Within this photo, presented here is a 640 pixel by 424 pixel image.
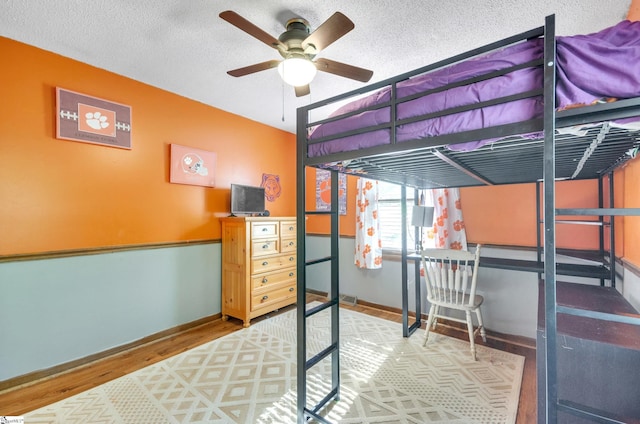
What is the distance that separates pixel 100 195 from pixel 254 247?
1.50 metres

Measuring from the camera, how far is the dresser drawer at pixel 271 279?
10.3 feet

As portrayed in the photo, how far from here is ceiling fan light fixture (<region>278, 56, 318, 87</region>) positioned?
1.74 meters

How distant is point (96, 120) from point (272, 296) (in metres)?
2.50

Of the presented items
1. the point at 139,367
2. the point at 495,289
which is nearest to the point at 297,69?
the point at 139,367

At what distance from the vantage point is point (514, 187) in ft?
Result: 8.97

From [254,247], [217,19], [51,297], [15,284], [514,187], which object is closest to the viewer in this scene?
[217,19]

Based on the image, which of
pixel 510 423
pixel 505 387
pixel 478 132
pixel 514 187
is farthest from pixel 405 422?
pixel 514 187

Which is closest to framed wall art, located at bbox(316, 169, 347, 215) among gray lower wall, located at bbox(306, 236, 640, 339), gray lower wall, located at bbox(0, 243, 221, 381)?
gray lower wall, located at bbox(306, 236, 640, 339)

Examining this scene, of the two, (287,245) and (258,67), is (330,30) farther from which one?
(287,245)

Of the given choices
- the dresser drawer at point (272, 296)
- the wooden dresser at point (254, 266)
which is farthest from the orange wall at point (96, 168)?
the dresser drawer at point (272, 296)

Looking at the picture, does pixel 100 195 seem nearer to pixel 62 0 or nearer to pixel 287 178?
pixel 62 0

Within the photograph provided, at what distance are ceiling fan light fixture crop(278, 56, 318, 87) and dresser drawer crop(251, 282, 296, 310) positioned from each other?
235 cm

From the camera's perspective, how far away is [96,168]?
2.38 meters

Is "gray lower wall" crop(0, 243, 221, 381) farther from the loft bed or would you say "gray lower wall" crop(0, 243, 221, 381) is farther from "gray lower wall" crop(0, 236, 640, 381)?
the loft bed
